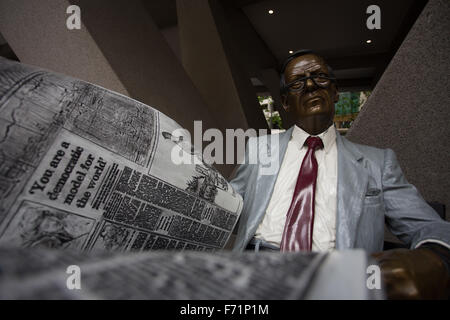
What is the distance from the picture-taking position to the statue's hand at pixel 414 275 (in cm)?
31

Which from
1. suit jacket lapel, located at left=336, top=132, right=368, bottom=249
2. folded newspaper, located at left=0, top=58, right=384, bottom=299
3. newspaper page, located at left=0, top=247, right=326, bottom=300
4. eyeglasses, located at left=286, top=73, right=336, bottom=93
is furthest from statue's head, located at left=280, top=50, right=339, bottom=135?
newspaper page, located at left=0, top=247, right=326, bottom=300

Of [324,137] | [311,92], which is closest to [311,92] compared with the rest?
[311,92]

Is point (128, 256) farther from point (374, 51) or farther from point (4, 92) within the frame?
point (374, 51)

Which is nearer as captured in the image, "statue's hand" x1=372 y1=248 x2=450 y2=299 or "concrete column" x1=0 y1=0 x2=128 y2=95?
"statue's hand" x1=372 y1=248 x2=450 y2=299

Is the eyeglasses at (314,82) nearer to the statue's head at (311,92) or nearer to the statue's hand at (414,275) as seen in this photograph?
the statue's head at (311,92)

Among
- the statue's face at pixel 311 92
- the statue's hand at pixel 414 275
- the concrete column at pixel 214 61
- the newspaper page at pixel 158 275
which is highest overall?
the concrete column at pixel 214 61

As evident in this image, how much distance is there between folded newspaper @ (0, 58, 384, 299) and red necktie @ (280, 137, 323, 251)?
148mm

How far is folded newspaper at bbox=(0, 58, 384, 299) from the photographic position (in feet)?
0.60

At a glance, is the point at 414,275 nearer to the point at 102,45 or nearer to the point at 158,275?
the point at 158,275

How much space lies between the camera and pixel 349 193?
0.62 metres

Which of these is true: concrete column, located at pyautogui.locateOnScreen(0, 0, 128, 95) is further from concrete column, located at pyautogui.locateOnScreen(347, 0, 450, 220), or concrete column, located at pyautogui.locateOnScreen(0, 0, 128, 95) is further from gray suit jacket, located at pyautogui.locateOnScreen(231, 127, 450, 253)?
concrete column, located at pyautogui.locateOnScreen(347, 0, 450, 220)

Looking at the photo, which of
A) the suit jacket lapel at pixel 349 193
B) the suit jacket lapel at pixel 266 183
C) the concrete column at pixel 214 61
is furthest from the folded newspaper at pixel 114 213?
the concrete column at pixel 214 61

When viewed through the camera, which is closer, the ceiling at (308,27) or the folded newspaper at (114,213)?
the folded newspaper at (114,213)

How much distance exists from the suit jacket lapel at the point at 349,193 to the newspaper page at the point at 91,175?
0.30 meters
